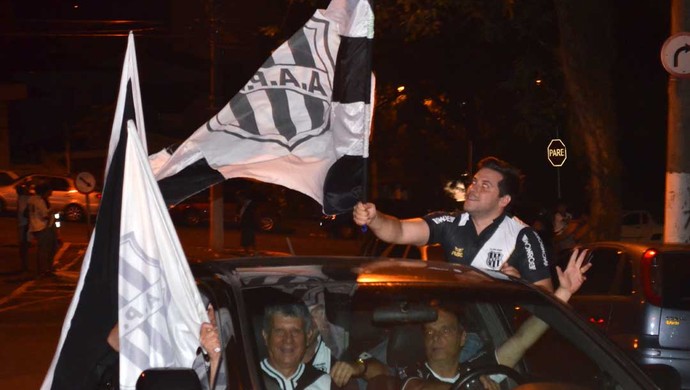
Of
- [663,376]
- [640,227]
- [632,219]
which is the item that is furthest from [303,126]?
[632,219]

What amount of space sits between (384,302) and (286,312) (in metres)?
0.38

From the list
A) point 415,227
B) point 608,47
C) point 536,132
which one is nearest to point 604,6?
point 608,47

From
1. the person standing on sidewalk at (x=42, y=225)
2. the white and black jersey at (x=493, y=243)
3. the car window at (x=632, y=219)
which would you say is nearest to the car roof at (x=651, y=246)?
the white and black jersey at (x=493, y=243)

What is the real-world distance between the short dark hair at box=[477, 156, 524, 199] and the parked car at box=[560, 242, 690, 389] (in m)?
4.20

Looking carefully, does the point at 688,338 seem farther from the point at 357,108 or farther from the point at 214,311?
the point at 214,311

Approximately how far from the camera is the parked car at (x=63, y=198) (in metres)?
35.1

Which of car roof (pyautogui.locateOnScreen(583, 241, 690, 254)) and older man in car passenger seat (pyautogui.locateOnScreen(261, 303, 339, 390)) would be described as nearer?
→ older man in car passenger seat (pyautogui.locateOnScreen(261, 303, 339, 390))

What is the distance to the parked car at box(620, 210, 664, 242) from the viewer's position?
3275 cm

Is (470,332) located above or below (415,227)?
below

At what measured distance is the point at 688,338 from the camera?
952 cm

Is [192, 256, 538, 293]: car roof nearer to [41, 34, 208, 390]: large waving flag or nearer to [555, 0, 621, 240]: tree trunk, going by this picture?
[41, 34, 208, 390]: large waving flag

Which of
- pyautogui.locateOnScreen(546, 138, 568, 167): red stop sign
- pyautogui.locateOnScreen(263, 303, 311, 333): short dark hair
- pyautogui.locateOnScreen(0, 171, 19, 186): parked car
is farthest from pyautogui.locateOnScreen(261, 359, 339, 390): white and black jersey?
pyautogui.locateOnScreen(0, 171, 19, 186): parked car

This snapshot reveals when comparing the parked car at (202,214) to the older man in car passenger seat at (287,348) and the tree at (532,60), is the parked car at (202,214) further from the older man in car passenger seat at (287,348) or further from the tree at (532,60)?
the older man in car passenger seat at (287,348)

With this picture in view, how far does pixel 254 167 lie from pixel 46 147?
4829 cm
